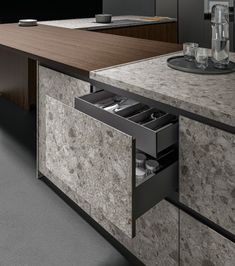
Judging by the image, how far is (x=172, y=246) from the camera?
46.6 inches

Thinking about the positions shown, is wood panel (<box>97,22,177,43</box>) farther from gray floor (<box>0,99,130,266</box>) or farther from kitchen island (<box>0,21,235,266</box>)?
kitchen island (<box>0,21,235,266</box>)

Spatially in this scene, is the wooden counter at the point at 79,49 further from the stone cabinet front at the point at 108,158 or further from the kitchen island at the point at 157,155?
the stone cabinet front at the point at 108,158

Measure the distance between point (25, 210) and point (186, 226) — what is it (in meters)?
0.95

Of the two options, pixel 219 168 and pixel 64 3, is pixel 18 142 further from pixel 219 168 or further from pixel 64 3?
pixel 64 3

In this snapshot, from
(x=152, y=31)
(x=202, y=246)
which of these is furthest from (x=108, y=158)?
(x=152, y=31)

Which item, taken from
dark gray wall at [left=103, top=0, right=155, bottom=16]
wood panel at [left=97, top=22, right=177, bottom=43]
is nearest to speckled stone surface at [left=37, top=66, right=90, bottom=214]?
wood panel at [left=97, top=22, right=177, bottom=43]

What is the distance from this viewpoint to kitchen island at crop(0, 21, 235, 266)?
3.16ft

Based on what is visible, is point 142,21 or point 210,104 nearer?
point 210,104

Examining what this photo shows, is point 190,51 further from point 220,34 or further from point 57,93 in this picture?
point 57,93

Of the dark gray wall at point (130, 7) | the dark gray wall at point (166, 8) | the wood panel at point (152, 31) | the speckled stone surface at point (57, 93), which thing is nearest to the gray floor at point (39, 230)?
the speckled stone surface at point (57, 93)

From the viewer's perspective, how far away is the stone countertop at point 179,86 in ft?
3.06

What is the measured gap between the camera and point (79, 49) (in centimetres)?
175

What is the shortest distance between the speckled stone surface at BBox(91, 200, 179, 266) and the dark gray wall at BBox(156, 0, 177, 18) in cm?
365

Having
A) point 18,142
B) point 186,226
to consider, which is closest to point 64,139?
point 186,226
